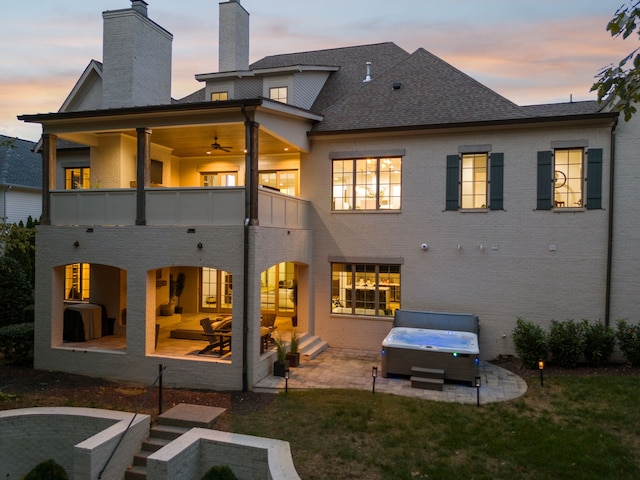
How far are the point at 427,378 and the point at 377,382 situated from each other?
1.27 metres

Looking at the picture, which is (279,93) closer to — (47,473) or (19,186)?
(47,473)

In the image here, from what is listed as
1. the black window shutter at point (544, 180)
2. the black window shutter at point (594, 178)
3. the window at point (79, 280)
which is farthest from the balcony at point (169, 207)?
the black window shutter at point (594, 178)

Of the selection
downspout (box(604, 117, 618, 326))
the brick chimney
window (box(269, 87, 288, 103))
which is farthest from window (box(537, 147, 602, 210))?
the brick chimney

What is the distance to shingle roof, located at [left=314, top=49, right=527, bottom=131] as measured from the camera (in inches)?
556

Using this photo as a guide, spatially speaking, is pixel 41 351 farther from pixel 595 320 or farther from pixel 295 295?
pixel 595 320

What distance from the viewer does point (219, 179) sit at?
675 inches

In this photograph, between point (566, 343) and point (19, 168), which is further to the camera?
point (19, 168)

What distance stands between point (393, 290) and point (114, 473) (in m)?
9.59

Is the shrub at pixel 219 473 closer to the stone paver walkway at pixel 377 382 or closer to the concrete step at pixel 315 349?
the stone paver walkway at pixel 377 382

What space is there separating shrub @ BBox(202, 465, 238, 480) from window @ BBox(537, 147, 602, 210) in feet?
36.8

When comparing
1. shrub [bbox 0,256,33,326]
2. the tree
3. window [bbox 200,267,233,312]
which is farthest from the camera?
window [bbox 200,267,233,312]

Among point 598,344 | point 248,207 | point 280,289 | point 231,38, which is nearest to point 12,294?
point 280,289

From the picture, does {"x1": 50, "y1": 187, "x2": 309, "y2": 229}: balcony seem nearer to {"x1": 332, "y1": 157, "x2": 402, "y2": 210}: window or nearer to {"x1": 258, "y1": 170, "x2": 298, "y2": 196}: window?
{"x1": 332, "y1": 157, "x2": 402, "y2": 210}: window

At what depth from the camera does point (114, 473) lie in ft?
26.6
